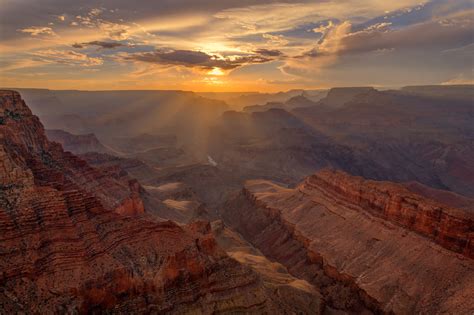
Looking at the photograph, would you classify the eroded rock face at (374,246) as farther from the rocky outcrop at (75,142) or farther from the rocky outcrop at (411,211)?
the rocky outcrop at (75,142)

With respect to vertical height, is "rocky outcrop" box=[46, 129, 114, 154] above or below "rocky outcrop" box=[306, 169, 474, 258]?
below

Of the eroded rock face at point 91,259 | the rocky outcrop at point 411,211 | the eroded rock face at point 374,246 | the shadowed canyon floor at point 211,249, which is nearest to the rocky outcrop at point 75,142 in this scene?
the shadowed canyon floor at point 211,249

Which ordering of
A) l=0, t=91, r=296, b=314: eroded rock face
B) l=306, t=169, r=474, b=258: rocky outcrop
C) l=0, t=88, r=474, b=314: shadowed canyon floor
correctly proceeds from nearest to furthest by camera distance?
1. l=0, t=91, r=296, b=314: eroded rock face
2. l=0, t=88, r=474, b=314: shadowed canyon floor
3. l=306, t=169, r=474, b=258: rocky outcrop

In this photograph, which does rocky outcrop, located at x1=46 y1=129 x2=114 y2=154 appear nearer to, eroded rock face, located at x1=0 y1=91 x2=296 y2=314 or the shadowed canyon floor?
the shadowed canyon floor

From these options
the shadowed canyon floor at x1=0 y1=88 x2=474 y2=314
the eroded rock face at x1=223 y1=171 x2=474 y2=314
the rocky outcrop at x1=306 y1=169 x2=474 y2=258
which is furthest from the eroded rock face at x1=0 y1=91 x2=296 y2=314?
the rocky outcrop at x1=306 y1=169 x2=474 y2=258

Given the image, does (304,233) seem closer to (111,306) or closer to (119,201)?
(119,201)

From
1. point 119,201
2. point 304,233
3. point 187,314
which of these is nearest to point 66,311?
point 187,314

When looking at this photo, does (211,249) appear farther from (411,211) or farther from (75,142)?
(75,142)
